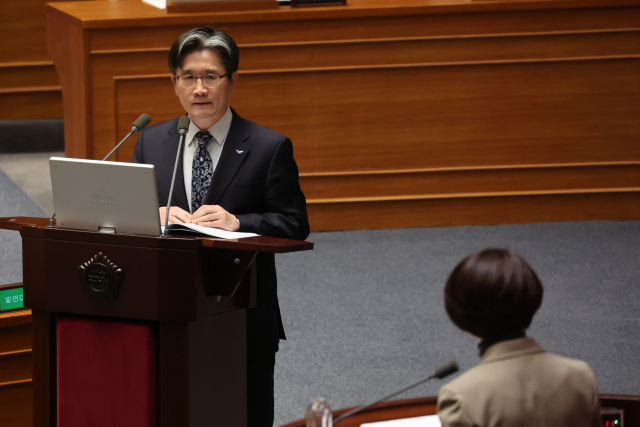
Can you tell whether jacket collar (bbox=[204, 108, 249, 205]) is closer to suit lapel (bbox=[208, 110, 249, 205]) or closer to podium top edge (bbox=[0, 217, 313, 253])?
suit lapel (bbox=[208, 110, 249, 205])

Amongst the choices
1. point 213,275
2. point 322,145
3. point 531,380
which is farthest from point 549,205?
point 531,380

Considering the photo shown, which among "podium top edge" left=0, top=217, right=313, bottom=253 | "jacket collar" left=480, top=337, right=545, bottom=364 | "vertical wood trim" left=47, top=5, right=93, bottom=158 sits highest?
"vertical wood trim" left=47, top=5, right=93, bottom=158

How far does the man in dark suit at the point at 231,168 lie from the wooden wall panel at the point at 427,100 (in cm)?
302

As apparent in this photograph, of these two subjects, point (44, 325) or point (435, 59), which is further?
point (435, 59)

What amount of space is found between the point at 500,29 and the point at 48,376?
413 cm

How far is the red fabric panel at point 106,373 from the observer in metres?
1.74

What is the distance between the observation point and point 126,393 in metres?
1.74

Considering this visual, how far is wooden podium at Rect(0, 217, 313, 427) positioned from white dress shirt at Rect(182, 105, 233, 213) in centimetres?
46

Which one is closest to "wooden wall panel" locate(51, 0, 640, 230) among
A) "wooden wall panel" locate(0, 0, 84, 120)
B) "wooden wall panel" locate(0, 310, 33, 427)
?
"wooden wall panel" locate(0, 0, 84, 120)

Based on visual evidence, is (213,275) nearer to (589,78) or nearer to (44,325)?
→ (44,325)

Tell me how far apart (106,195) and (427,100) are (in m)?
3.87

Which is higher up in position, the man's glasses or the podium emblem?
the man's glasses

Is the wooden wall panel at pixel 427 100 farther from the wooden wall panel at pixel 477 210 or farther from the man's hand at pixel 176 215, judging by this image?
the man's hand at pixel 176 215

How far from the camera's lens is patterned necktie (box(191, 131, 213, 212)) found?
7.11 feet
